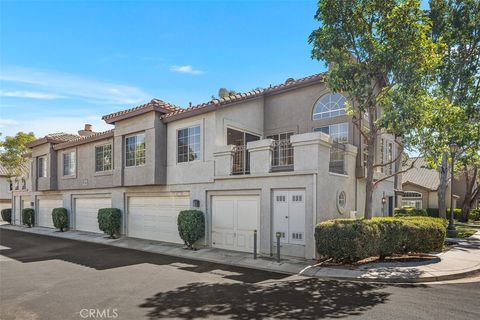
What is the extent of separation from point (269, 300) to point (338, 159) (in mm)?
8044

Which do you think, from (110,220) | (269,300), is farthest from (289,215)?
(110,220)

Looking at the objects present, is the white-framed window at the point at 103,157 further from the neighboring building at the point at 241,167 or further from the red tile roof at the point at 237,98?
the red tile roof at the point at 237,98

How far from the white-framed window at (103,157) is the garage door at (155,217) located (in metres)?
2.80

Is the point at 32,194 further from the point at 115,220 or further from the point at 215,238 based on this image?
the point at 215,238

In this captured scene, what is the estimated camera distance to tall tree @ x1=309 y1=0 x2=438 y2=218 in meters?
10.5

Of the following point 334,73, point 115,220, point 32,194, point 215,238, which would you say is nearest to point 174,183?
point 215,238

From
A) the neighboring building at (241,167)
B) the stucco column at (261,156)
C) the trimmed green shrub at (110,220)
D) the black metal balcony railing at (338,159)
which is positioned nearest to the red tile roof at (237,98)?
the neighboring building at (241,167)

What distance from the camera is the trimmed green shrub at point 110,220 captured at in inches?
701

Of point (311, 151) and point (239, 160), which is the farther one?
point (239, 160)

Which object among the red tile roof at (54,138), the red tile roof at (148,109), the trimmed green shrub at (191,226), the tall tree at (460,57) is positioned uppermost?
the tall tree at (460,57)

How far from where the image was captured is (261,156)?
41.5 ft

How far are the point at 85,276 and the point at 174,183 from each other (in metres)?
6.69

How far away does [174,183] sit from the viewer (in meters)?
15.9

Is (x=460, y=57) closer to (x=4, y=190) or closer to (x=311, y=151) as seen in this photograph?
(x=311, y=151)
